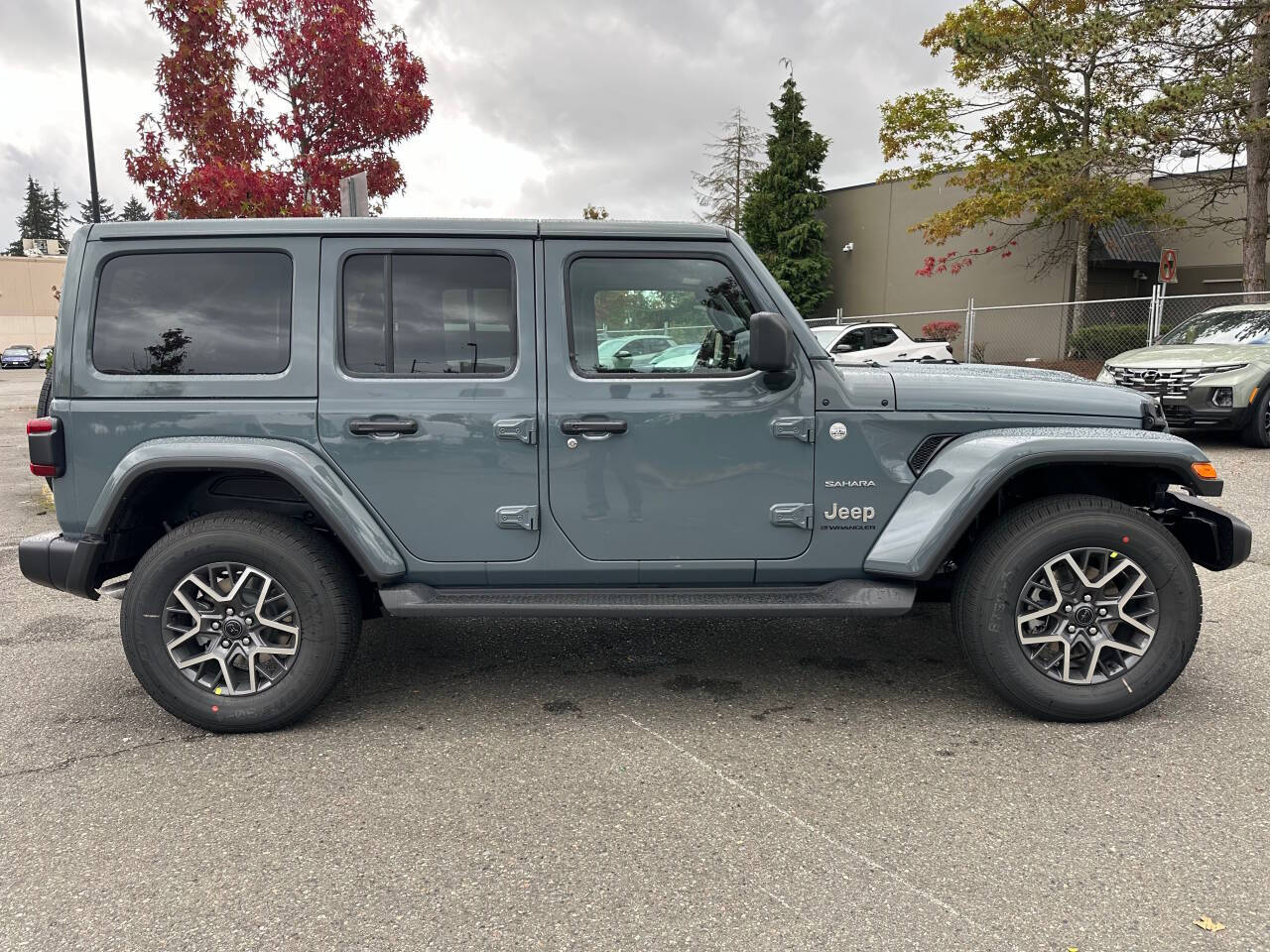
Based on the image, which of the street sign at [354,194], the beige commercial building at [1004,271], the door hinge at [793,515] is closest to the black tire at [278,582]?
the door hinge at [793,515]

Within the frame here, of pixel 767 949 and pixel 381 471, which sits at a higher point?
pixel 381 471

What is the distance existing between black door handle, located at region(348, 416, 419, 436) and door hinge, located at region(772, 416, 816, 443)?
1.37 meters

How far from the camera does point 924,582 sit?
3502 mm

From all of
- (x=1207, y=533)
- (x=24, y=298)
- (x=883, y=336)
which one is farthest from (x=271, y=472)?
(x=24, y=298)

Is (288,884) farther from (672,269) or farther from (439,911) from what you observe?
(672,269)

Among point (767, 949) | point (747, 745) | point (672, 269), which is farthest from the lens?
point (672, 269)

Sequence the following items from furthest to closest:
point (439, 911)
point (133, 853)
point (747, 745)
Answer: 1. point (747, 745)
2. point (133, 853)
3. point (439, 911)

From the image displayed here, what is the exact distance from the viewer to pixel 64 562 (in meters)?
3.41

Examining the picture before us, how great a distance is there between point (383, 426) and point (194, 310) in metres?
0.89

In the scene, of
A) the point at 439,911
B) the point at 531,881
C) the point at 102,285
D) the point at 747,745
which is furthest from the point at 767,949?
the point at 102,285

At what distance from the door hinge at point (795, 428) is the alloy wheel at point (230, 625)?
1.96 meters

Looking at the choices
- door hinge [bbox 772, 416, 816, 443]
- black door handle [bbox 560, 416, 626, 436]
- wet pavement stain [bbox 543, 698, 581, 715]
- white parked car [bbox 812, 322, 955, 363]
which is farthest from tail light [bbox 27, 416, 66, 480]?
white parked car [bbox 812, 322, 955, 363]

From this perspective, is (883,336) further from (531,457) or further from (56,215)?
(56,215)

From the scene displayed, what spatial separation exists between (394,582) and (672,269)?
163 centimetres
